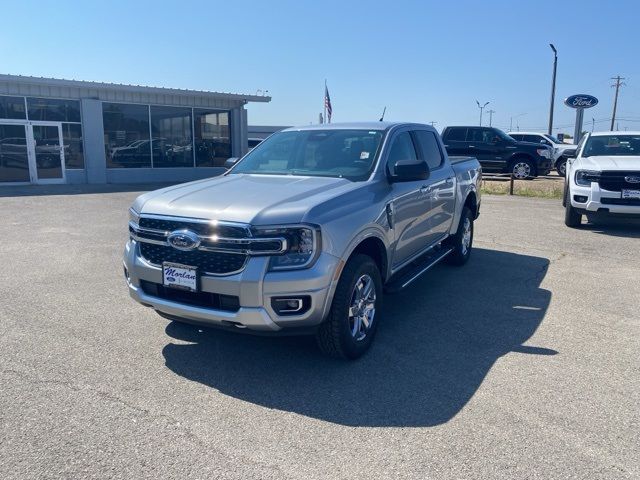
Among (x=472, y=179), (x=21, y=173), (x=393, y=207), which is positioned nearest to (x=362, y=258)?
(x=393, y=207)

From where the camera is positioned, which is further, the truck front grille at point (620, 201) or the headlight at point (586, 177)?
the headlight at point (586, 177)

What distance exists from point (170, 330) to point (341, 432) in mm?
2246

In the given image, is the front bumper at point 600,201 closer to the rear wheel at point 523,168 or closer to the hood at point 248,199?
the hood at point 248,199

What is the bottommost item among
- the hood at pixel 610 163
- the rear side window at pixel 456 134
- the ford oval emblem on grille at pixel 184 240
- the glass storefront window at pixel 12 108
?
the ford oval emblem on grille at pixel 184 240

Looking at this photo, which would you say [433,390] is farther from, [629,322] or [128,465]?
[629,322]

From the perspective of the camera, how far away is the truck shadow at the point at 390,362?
11.8 feet

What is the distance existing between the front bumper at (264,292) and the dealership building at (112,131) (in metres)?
17.7

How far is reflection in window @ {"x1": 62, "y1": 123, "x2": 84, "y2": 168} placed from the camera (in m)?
19.8

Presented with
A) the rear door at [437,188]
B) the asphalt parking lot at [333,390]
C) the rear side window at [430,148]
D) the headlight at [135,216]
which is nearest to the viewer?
the asphalt parking lot at [333,390]

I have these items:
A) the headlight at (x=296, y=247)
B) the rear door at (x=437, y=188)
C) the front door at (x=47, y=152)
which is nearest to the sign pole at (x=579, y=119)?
the front door at (x=47, y=152)

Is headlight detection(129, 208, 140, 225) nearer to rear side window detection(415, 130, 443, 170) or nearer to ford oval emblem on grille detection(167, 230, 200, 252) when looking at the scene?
ford oval emblem on grille detection(167, 230, 200, 252)

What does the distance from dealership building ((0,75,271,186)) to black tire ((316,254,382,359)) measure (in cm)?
1795

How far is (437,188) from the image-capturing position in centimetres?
603

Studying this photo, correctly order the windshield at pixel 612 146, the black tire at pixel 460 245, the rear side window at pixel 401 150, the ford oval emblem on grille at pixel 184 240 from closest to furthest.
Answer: the ford oval emblem on grille at pixel 184 240 → the rear side window at pixel 401 150 → the black tire at pixel 460 245 → the windshield at pixel 612 146
